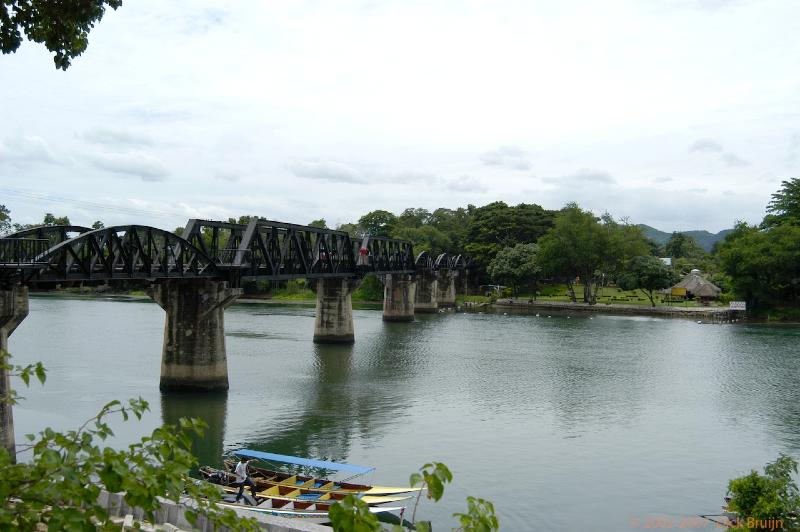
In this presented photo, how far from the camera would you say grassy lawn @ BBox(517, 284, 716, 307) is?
12329 cm

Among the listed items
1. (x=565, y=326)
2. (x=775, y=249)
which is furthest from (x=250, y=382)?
(x=775, y=249)

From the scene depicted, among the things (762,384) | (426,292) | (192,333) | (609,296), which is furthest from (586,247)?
(192,333)

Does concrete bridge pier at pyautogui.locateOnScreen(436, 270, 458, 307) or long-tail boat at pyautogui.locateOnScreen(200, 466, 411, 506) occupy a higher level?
concrete bridge pier at pyautogui.locateOnScreen(436, 270, 458, 307)

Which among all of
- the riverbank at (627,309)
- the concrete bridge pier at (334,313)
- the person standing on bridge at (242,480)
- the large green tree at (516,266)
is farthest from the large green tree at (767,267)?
the person standing on bridge at (242,480)

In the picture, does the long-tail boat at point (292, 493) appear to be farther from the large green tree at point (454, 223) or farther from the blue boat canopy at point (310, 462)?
the large green tree at point (454, 223)

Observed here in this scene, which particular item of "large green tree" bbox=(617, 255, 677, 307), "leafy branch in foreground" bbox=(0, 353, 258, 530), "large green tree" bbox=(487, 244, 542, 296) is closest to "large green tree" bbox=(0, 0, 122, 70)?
"leafy branch in foreground" bbox=(0, 353, 258, 530)

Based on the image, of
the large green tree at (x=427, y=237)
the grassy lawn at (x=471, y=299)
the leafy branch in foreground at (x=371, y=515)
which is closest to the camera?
the leafy branch in foreground at (x=371, y=515)

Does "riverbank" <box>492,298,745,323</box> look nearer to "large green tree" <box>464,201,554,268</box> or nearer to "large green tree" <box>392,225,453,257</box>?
"large green tree" <box>464,201,554,268</box>

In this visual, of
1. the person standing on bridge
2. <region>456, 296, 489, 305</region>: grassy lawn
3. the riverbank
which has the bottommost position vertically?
the person standing on bridge

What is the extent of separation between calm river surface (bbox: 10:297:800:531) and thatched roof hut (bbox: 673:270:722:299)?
4260 centimetres

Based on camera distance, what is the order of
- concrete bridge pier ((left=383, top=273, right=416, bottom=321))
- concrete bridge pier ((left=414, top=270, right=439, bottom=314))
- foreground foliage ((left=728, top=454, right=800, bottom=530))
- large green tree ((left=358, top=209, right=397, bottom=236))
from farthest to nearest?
large green tree ((left=358, top=209, right=397, bottom=236)) → concrete bridge pier ((left=414, top=270, right=439, bottom=314)) → concrete bridge pier ((left=383, top=273, right=416, bottom=321)) → foreground foliage ((left=728, top=454, right=800, bottom=530))

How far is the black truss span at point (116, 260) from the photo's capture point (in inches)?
1262

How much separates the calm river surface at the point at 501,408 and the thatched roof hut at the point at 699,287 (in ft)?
140

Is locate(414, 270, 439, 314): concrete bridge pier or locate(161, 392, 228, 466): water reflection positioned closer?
locate(161, 392, 228, 466): water reflection
